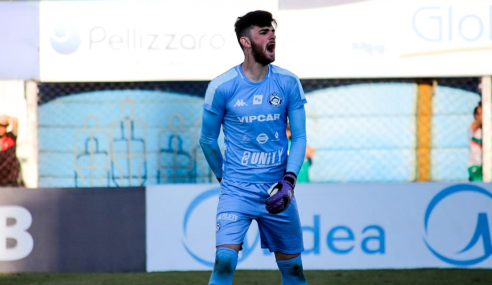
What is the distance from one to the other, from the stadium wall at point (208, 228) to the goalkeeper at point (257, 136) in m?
3.26

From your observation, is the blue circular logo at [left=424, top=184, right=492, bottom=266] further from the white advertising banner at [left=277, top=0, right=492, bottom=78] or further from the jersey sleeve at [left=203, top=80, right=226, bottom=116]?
the jersey sleeve at [left=203, top=80, right=226, bottom=116]

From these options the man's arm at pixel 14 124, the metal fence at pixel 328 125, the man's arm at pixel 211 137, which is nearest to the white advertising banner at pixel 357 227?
the metal fence at pixel 328 125

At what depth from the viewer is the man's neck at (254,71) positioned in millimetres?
4625

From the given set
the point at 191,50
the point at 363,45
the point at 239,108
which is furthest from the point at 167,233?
the point at 239,108

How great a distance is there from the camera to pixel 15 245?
7934 mm

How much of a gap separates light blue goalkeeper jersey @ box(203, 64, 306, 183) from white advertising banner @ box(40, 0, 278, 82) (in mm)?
4474

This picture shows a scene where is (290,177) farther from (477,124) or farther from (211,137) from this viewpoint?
(477,124)

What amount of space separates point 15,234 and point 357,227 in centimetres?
332

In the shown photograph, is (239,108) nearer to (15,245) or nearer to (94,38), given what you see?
(15,245)

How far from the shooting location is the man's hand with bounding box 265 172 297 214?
4.36 metres

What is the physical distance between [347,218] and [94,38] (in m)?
3.44

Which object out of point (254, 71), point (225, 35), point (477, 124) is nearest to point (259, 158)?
point (254, 71)

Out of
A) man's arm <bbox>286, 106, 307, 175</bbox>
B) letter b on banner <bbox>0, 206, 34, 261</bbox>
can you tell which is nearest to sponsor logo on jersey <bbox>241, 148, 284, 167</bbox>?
man's arm <bbox>286, 106, 307, 175</bbox>

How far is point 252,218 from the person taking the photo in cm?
463
